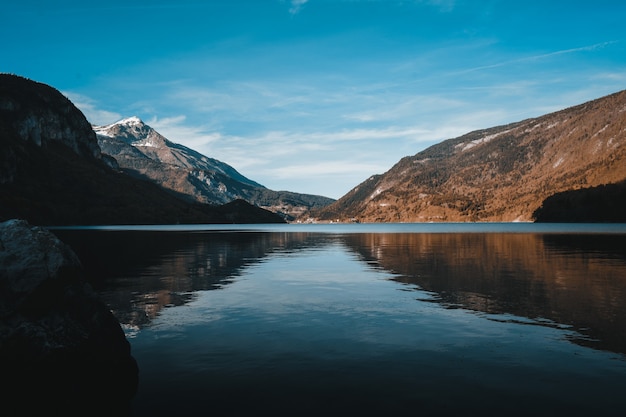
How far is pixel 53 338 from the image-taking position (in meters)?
15.1

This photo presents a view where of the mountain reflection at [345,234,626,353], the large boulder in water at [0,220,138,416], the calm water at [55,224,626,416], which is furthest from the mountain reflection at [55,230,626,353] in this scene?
the large boulder in water at [0,220,138,416]

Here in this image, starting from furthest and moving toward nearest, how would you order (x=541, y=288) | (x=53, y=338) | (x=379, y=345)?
(x=541, y=288)
(x=379, y=345)
(x=53, y=338)

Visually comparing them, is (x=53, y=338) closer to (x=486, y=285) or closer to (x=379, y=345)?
(x=379, y=345)

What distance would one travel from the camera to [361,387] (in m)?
15.2

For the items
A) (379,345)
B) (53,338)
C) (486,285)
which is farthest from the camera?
(486,285)

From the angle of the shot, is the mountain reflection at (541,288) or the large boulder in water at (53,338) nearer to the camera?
the large boulder in water at (53,338)

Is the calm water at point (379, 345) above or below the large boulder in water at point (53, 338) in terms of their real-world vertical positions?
below

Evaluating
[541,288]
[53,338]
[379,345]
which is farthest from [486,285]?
[53,338]

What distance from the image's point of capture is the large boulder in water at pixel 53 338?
46.5 feet

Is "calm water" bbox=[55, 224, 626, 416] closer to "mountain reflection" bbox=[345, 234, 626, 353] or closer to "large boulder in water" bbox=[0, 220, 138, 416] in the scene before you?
"mountain reflection" bbox=[345, 234, 626, 353]

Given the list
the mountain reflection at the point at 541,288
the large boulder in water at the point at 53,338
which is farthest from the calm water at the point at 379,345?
the large boulder in water at the point at 53,338

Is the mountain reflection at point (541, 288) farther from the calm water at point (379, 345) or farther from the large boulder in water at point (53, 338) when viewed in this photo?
the large boulder in water at point (53, 338)

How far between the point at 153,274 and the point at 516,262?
4740 cm

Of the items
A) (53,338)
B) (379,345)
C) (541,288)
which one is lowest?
(541,288)
